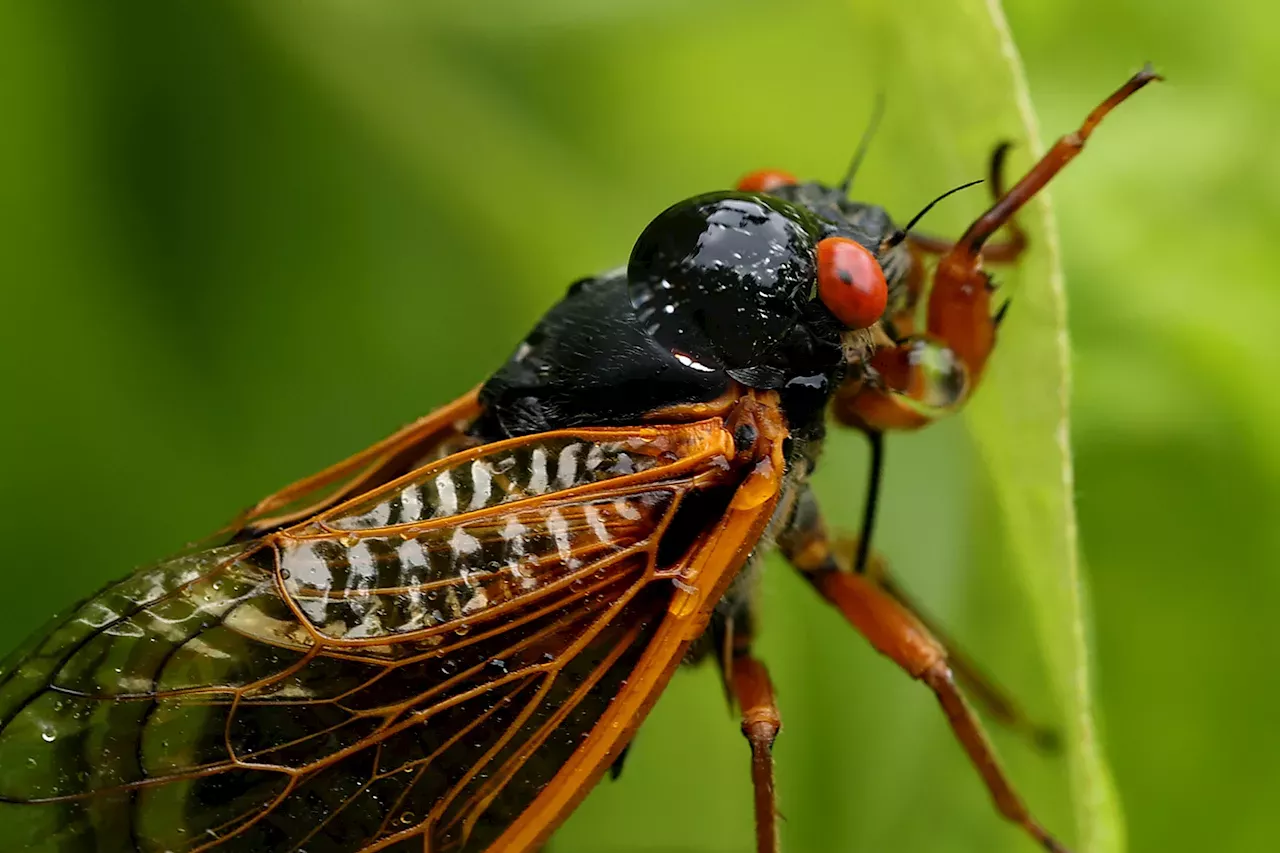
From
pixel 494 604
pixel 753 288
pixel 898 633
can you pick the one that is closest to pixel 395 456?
pixel 494 604

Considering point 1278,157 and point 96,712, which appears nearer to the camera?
point 96,712

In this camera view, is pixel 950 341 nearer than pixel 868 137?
Yes

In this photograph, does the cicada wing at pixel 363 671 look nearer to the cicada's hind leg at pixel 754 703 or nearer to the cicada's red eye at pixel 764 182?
the cicada's hind leg at pixel 754 703

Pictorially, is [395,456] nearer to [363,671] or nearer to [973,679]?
[363,671]

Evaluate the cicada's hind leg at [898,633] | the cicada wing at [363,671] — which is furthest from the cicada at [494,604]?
the cicada's hind leg at [898,633]

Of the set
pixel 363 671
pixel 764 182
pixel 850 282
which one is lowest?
pixel 363 671

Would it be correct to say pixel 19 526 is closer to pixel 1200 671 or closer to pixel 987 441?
pixel 987 441

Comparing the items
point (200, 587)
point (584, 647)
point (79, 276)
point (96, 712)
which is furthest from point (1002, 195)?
point (79, 276)

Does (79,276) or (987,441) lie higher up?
(79,276)

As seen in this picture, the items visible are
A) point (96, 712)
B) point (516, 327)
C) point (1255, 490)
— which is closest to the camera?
point (96, 712)
